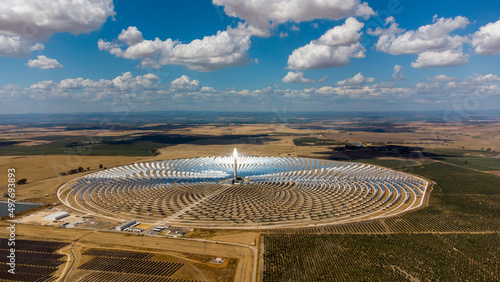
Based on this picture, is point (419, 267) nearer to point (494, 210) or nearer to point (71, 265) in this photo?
point (494, 210)

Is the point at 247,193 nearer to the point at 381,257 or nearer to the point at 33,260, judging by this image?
the point at 381,257

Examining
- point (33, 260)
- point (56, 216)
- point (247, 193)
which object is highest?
point (247, 193)

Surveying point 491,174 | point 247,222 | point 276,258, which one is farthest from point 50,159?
point 491,174

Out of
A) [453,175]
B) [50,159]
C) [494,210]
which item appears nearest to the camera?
[494,210]

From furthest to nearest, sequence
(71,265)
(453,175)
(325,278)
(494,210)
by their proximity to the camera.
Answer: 1. (453,175)
2. (494,210)
3. (71,265)
4. (325,278)

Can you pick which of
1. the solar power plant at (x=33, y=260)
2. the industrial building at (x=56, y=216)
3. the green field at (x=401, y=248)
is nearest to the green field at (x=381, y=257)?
the green field at (x=401, y=248)

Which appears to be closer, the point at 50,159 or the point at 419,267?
the point at 419,267

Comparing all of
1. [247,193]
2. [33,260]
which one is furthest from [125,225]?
[247,193]

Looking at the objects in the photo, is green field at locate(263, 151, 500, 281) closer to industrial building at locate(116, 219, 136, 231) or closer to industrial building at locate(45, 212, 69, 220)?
industrial building at locate(116, 219, 136, 231)
